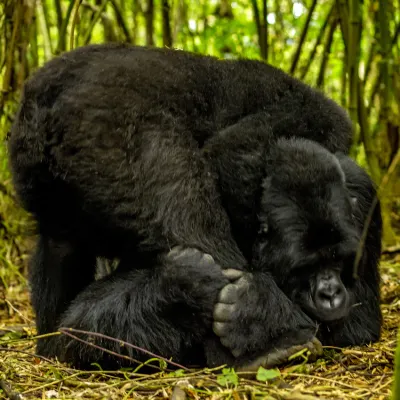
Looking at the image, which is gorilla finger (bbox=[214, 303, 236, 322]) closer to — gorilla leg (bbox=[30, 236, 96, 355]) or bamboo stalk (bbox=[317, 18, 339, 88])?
gorilla leg (bbox=[30, 236, 96, 355])

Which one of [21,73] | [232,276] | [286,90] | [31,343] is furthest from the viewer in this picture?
[21,73]

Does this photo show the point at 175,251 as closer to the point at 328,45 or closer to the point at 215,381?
the point at 215,381

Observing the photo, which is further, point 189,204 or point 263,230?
point 263,230

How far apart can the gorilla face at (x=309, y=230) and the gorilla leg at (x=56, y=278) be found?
75 cm

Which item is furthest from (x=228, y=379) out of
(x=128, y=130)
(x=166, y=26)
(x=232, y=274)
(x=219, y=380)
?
(x=166, y=26)

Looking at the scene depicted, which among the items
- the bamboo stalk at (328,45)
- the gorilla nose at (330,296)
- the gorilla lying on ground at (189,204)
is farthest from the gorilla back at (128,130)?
the bamboo stalk at (328,45)

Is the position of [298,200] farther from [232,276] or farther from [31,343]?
[31,343]

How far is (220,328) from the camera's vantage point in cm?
254

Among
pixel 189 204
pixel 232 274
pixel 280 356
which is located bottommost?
pixel 280 356

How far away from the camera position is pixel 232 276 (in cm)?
261

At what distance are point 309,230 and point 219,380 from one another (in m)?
0.68

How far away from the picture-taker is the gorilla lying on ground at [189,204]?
2588 millimetres

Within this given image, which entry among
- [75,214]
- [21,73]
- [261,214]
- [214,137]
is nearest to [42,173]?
[75,214]

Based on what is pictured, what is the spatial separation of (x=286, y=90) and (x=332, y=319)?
952mm
